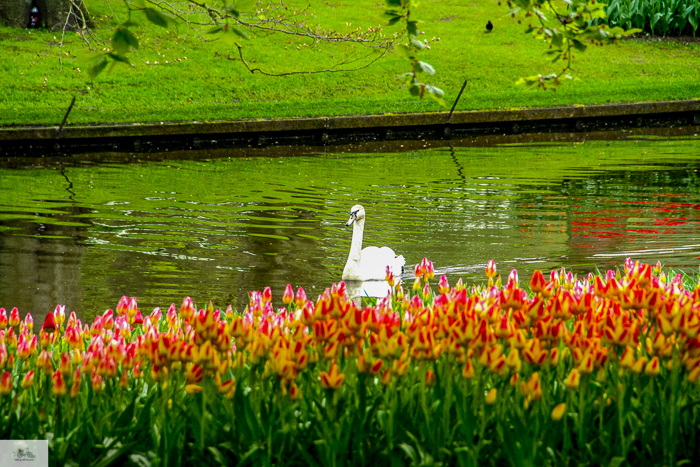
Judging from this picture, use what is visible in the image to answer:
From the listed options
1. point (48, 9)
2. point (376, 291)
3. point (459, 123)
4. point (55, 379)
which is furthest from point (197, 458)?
point (48, 9)

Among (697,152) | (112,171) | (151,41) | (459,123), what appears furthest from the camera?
(151,41)

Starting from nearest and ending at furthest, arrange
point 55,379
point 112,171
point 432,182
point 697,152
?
1. point 55,379
2. point 432,182
3. point 112,171
4. point 697,152

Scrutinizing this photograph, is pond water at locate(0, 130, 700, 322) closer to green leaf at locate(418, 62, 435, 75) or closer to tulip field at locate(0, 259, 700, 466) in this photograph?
tulip field at locate(0, 259, 700, 466)

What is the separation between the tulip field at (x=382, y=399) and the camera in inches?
110

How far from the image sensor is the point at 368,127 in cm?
2045

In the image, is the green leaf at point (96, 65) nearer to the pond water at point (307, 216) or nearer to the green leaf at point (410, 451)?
the green leaf at point (410, 451)

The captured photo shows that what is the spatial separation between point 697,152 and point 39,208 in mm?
13514

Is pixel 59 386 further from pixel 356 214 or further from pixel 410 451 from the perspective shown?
pixel 356 214

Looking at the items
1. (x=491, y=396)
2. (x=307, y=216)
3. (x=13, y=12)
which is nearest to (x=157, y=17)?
(x=491, y=396)

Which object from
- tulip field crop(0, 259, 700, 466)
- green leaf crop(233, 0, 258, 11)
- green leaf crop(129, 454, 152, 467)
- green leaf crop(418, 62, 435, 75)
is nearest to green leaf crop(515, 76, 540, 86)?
green leaf crop(418, 62, 435, 75)

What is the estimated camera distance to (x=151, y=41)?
26.6m

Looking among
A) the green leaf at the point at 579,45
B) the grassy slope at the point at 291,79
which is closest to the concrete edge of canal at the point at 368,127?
the grassy slope at the point at 291,79

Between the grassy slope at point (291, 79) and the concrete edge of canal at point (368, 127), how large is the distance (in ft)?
2.39

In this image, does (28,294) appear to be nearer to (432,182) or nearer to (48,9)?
(432,182)
